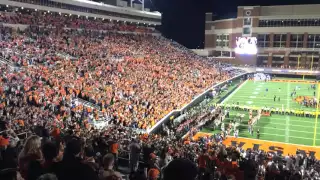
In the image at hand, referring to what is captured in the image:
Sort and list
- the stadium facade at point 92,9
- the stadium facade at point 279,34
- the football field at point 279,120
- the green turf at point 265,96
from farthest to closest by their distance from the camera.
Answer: the stadium facade at point 279,34, the stadium facade at point 92,9, the green turf at point 265,96, the football field at point 279,120

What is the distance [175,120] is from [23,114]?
12274 mm

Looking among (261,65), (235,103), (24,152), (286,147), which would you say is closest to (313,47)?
(261,65)

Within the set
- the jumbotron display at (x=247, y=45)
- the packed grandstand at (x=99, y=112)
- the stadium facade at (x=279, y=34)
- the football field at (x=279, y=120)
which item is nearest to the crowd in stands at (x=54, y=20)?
the packed grandstand at (x=99, y=112)

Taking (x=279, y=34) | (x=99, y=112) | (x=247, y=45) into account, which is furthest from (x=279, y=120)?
(x=279, y=34)

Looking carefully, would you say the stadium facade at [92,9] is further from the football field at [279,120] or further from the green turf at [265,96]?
the football field at [279,120]

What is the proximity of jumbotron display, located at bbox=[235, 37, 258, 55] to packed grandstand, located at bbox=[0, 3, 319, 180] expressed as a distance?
21.3m

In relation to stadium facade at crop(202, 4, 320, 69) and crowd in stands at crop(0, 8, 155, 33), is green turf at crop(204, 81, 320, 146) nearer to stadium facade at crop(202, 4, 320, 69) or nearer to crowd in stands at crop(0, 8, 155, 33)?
crowd in stands at crop(0, 8, 155, 33)

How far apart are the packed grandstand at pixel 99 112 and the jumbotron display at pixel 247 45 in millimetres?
21290

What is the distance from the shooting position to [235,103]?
32875 millimetres

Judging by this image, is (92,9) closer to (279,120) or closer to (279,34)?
(279,120)

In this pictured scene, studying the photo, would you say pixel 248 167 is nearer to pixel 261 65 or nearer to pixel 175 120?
pixel 175 120

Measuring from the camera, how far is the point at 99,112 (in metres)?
19.0

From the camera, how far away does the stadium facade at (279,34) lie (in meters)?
56.9

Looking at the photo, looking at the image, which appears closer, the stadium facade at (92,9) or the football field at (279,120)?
the football field at (279,120)
